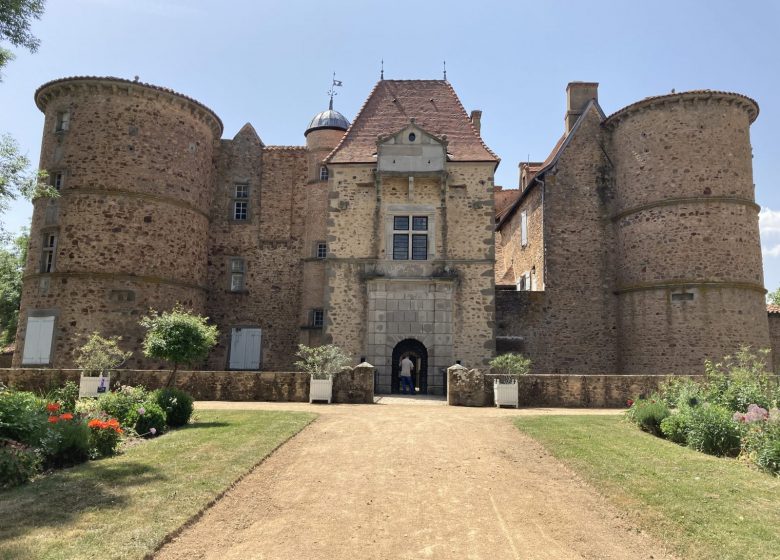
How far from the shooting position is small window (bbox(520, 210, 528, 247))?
24.5 m

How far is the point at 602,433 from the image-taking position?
9.69m

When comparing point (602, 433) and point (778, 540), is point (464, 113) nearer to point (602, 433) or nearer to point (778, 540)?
point (602, 433)

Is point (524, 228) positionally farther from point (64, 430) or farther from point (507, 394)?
point (64, 430)

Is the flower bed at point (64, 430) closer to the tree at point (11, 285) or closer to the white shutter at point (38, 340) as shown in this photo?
the white shutter at point (38, 340)

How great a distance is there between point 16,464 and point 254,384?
7.88 m

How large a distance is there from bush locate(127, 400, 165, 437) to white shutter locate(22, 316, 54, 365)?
35.3 feet

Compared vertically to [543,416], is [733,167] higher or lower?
higher

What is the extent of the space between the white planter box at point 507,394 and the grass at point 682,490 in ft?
12.4

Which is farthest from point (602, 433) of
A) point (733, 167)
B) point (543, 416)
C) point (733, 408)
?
point (733, 167)

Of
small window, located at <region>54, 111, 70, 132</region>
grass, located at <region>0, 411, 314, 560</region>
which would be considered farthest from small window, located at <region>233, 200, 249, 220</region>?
grass, located at <region>0, 411, 314, 560</region>

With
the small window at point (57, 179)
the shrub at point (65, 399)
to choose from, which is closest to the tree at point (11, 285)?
the small window at point (57, 179)

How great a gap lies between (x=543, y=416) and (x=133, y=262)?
15.1 metres

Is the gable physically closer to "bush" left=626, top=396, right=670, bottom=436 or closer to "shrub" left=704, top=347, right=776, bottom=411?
"bush" left=626, top=396, right=670, bottom=436

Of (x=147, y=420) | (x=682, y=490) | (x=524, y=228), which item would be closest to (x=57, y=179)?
(x=147, y=420)
